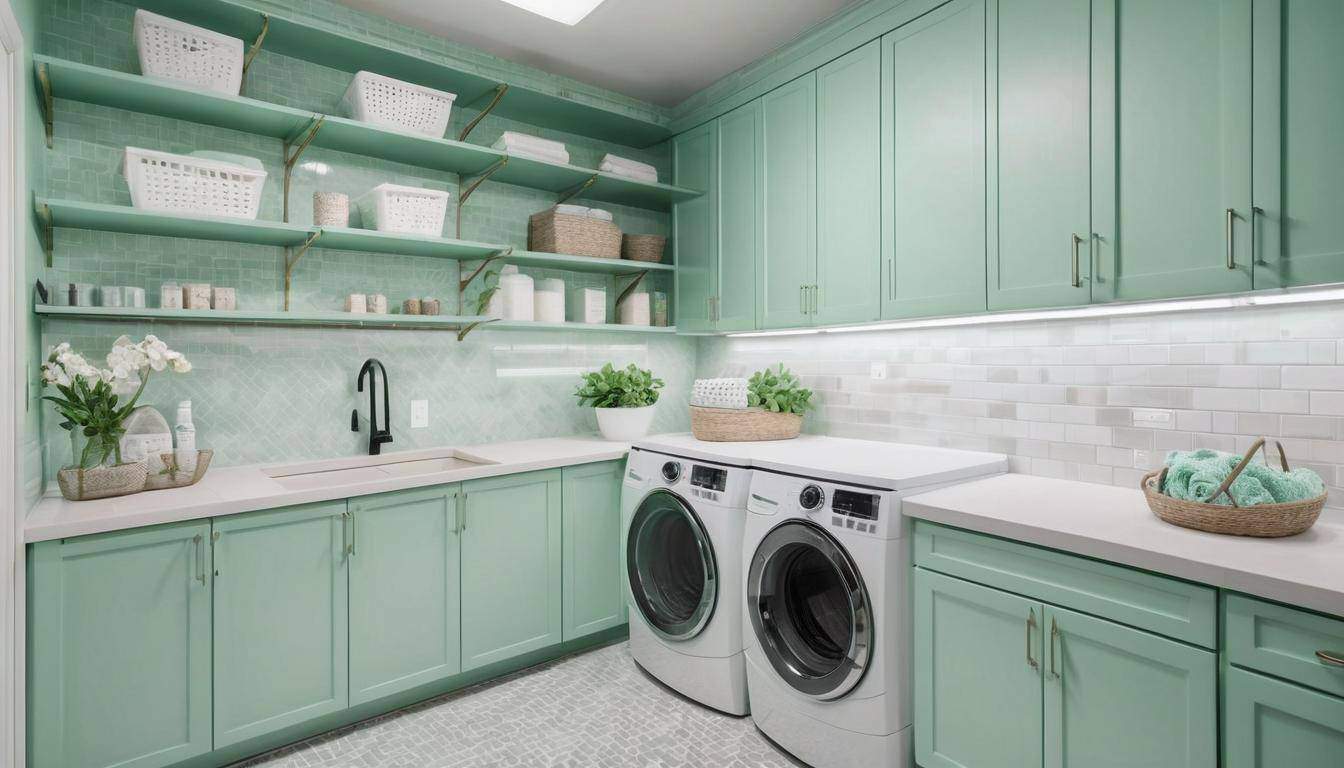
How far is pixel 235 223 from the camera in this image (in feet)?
7.22

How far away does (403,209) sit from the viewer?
2613 mm

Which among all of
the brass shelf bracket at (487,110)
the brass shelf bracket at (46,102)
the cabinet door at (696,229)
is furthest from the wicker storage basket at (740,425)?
the brass shelf bracket at (46,102)

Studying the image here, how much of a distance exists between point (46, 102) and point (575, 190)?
1.92 meters

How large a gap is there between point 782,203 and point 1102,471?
5.38 feet

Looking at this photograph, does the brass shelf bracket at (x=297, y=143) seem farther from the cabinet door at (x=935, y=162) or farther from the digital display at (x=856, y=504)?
the digital display at (x=856, y=504)

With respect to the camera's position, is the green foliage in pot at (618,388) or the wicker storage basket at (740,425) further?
the green foliage in pot at (618,388)

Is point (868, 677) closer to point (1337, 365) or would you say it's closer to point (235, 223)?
point (1337, 365)

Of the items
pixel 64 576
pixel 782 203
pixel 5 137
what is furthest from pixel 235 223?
pixel 782 203

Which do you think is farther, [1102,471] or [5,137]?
[1102,471]

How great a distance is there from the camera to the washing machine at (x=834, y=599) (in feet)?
6.35

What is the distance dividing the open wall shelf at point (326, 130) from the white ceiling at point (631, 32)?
0.54 metres

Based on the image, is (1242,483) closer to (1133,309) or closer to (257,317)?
(1133,309)

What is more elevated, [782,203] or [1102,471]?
[782,203]

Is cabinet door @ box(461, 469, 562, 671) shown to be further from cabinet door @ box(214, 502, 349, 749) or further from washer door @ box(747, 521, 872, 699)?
washer door @ box(747, 521, 872, 699)
